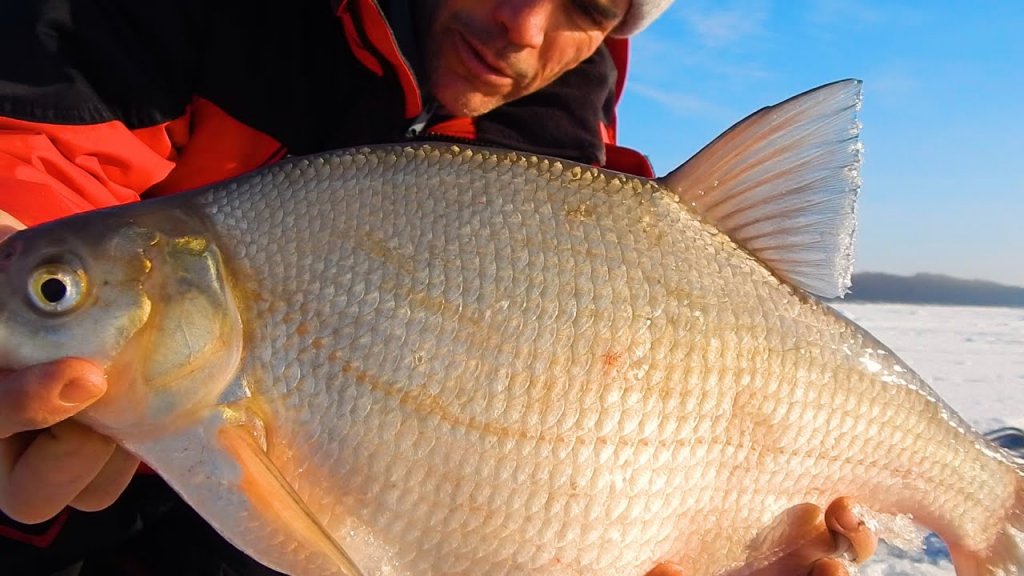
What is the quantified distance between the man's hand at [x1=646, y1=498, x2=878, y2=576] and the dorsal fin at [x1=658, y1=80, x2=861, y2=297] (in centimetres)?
48

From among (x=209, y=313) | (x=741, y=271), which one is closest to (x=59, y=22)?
(x=209, y=313)

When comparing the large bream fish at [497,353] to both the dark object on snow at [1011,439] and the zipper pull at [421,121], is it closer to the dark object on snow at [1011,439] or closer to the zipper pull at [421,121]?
the zipper pull at [421,121]

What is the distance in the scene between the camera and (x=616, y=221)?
150 centimetres

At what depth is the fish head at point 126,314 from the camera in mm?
1115

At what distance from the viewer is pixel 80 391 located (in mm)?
1086

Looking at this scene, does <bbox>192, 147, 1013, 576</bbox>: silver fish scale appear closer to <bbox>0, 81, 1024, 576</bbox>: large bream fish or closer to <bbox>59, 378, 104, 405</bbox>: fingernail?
<bbox>0, 81, 1024, 576</bbox>: large bream fish

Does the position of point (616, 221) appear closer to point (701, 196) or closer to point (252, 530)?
point (701, 196)

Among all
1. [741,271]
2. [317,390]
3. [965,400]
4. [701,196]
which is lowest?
[965,400]

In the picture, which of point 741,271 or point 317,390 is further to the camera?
point 741,271

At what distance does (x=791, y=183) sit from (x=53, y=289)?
1.41m

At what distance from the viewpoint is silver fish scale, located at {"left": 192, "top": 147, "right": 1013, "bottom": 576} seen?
127 centimetres

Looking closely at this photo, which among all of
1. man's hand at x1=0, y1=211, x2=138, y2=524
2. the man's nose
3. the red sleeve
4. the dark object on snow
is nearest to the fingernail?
man's hand at x1=0, y1=211, x2=138, y2=524

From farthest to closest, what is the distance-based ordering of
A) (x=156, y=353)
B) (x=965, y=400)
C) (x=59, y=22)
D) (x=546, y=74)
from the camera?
(x=965, y=400), (x=546, y=74), (x=59, y=22), (x=156, y=353)

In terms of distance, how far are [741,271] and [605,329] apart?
0.38m
